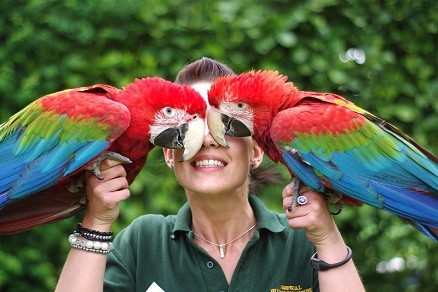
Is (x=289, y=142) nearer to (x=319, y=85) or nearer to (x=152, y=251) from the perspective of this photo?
(x=152, y=251)

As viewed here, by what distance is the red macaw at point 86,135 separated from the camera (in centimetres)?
192

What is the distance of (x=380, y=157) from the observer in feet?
6.48

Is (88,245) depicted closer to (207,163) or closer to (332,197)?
(207,163)

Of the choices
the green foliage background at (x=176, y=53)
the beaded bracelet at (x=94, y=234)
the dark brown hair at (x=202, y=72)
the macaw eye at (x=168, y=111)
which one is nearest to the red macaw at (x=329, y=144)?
the macaw eye at (x=168, y=111)

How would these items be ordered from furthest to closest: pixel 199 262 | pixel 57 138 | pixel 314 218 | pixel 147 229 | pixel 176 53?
pixel 176 53
pixel 147 229
pixel 199 262
pixel 57 138
pixel 314 218

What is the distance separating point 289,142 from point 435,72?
1708 millimetres

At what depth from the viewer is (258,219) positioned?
2.21m

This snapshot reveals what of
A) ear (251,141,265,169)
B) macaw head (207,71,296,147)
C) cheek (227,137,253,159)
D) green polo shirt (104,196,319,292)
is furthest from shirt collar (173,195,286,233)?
macaw head (207,71,296,147)

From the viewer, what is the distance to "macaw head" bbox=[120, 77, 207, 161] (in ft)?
6.39

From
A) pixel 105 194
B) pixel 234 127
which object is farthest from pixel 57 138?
pixel 234 127

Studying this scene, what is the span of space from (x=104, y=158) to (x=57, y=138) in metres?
0.15

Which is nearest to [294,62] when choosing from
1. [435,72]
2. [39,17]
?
[435,72]

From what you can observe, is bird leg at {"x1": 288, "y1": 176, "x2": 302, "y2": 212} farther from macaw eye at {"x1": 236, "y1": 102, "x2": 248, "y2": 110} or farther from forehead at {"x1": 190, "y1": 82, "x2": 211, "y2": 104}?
forehead at {"x1": 190, "y1": 82, "x2": 211, "y2": 104}

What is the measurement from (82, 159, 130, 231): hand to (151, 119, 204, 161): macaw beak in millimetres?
135
